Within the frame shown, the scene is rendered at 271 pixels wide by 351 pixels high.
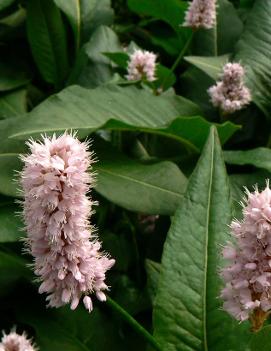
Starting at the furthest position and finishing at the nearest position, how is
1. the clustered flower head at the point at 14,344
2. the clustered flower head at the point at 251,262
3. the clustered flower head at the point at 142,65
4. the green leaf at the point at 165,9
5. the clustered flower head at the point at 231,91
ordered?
the green leaf at the point at 165,9 → the clustered flower head at the point at 142,65 → the clustered flower head at the point at 231,91 → the clustered flower head at the point at 14,344 → the clustered flower head at the point at 251,262

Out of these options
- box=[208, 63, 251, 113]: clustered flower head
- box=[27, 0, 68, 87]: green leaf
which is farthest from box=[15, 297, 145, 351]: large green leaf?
box=[27, 0, 68, 87]: green leaf

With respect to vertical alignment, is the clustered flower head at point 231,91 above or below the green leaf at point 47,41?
→ above

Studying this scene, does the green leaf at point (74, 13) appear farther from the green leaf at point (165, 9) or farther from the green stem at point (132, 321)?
the green stem at point (132, 321)

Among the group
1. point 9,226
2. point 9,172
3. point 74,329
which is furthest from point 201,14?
point 74,329

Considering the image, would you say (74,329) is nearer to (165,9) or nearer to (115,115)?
(115,115)

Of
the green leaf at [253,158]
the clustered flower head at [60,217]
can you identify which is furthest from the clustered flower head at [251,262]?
the green leaf at [253,158]

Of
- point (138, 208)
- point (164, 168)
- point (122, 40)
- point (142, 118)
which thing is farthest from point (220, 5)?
point (138, 208)

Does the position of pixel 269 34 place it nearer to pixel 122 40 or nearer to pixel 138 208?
pixel 122 40

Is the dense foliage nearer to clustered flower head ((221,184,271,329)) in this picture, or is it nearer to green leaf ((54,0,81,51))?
green leaf ((54,0,81,51))
